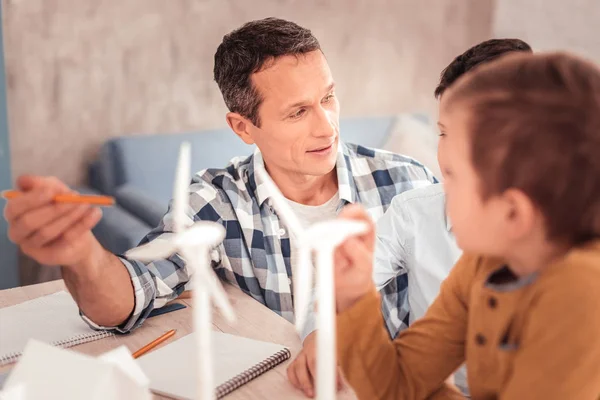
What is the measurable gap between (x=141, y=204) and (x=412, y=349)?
5.80 feet

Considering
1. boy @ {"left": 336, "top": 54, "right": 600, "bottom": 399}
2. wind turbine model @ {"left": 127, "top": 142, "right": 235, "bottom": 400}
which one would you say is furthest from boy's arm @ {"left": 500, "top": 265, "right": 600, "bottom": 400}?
wind turbine model @ {"left": 127, "top": 142, "right": 235, "bottom": 400}

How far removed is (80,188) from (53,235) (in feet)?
6.94

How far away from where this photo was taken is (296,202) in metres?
1.66

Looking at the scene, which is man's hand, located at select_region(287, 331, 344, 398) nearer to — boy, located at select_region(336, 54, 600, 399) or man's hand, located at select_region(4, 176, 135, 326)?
boy, located at select_region(336, 54, 600, 399)

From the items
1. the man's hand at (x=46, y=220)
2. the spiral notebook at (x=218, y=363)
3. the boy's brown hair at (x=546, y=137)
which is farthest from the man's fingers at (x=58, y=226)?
the boy's brown hair at (x=546, y=137)

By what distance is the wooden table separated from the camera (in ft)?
3.07

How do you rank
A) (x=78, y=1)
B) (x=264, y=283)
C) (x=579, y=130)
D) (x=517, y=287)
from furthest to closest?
(x=78, y=1), (x=264, y=283), (x=517, y=287), (x=579, y=130)

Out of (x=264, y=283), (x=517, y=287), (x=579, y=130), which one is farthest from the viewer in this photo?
(x=264, y=283)

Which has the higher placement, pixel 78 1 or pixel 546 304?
pixel 78 1

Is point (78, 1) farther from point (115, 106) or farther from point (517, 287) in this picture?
point (517, 287)

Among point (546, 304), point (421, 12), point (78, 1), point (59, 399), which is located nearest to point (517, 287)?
point (546, 304)

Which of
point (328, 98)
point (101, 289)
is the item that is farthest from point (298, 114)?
point (101, 289)

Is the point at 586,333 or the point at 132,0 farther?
the point at 132,0

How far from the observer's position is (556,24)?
11.8 feet
